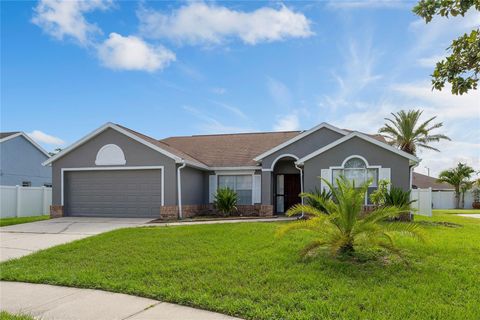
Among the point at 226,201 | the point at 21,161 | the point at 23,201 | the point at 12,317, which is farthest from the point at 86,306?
the point at 21,161

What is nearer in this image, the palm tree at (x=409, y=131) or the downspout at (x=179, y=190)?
the downspout at (x=179, y=190)

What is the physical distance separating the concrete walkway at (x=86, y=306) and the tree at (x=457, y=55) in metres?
4.26

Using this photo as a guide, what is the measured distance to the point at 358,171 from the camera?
1570cm

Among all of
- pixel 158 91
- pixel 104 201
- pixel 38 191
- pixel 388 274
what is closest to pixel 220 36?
pixel 158 91

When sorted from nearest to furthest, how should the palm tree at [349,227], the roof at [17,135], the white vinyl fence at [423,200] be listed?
the palm tree at [349,227], the white vinyl fence at [423,200], the roof at [17,135]

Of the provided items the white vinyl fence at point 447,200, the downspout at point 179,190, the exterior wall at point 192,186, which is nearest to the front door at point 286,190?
the exterior wall at point 192,186

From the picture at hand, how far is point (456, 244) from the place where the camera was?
29.2 ft

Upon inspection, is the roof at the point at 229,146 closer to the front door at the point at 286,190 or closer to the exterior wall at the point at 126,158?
the front door at the point at 286,190

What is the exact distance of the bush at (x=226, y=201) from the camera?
1800 centimetres

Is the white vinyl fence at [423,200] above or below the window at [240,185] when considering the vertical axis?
below

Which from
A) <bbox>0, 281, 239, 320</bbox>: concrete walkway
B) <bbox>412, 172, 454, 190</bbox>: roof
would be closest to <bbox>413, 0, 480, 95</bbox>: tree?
<bbox>0, 281, 239, 320</bbox>: concrete walkway

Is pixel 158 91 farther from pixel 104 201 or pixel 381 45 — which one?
pixel 381 45

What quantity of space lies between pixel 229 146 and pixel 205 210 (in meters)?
4.59

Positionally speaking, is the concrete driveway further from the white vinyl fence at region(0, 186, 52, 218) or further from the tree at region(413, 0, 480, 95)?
the tree at region(413, 0, 480, 95)
